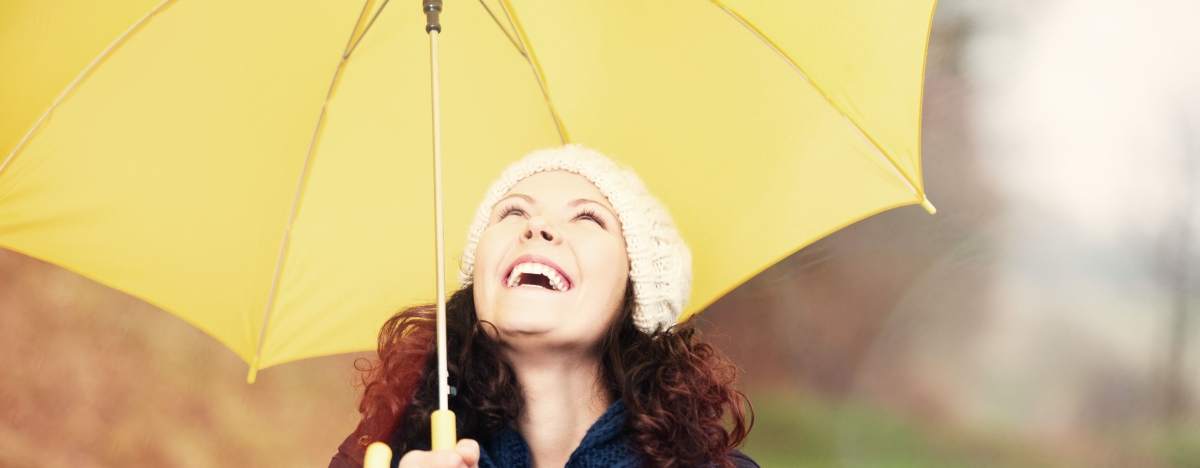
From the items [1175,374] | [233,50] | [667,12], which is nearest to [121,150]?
[233,50]

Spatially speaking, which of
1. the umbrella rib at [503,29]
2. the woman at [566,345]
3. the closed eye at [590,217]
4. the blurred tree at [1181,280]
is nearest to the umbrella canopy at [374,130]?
the umbrella rib at [503,29]

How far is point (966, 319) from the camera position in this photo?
2912 mm

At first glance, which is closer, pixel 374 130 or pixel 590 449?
pixel 590 449

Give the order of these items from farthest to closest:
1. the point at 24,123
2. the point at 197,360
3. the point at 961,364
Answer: the point at 197,360
the point at 961,364
the point at 24,123

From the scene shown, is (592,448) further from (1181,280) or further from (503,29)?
(1181,280)

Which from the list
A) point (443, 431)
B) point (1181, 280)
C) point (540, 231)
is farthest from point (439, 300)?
point (1181, 280)

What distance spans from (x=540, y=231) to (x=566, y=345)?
0.24 metres

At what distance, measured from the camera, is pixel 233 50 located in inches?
72.9

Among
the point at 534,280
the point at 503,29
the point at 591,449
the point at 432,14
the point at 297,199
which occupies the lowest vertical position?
the point at 591,449

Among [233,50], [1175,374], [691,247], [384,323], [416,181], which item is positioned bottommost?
[1175,374]

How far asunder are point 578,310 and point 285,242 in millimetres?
720

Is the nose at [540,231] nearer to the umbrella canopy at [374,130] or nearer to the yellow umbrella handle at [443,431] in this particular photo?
the umbrella canopy at [374,130]

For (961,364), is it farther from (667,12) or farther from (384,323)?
(384,323)

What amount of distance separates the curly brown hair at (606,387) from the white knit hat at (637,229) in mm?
45
